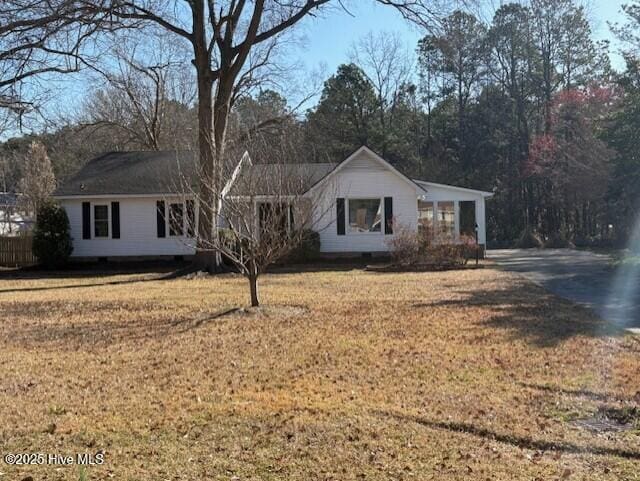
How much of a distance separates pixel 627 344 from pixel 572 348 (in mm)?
816

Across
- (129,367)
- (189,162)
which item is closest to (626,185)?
(189,162)

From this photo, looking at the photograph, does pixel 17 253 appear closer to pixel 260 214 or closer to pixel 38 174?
pixel 38 174

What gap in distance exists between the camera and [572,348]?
25.6ft

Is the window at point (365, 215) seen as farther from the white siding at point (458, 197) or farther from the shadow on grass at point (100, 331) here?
the shadow on grass at point (100, 331)

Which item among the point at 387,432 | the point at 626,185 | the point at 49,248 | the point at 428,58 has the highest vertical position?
the point at 428,58

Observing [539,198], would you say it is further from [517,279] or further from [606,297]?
[606,297]

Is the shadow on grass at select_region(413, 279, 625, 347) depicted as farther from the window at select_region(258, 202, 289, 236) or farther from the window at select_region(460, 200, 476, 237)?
the window at select_region(460, 200, 476, 237)

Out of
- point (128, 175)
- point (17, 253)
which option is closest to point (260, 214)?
point (128, 175)

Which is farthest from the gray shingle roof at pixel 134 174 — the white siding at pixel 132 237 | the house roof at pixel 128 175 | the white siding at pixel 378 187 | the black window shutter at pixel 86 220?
the white siding at pixel 378 187

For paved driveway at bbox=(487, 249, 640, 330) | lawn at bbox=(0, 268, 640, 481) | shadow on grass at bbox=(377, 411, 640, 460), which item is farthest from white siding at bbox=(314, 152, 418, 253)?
shadow on grass at bbox=(377, 411, 640, 460)

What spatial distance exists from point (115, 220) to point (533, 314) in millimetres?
18716

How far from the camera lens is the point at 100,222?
25047 mm

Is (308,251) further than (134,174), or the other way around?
(134,174)

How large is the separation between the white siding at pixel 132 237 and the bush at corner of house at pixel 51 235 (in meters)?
0.94
